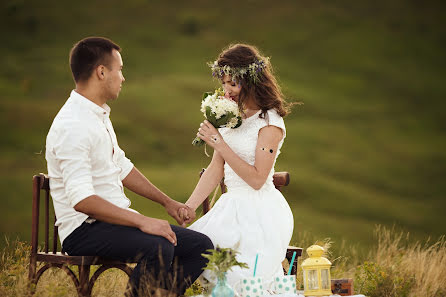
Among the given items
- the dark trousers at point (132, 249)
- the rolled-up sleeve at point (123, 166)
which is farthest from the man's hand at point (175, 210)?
the dark trousers at point (132, 249)

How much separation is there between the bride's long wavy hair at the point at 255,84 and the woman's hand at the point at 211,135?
39 cm

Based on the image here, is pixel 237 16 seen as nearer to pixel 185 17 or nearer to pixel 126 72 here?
pixel 185 17

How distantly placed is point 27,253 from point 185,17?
16.5 meters

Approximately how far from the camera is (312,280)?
4883 millimetres

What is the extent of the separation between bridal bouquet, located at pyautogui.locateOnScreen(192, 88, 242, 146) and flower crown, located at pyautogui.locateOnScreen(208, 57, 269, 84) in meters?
0.21

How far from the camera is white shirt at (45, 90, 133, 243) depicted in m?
4.10

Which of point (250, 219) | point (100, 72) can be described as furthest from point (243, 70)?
point (100, 72)

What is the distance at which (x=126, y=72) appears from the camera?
787 inches

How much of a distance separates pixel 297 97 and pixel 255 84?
46.8 ft

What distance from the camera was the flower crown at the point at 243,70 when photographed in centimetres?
536

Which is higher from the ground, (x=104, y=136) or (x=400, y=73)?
(x=400, y=73)

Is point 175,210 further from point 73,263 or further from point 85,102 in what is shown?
point 85,102

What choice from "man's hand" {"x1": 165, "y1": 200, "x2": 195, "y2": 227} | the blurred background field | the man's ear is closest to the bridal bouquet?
"man's hand" {"x1": 165, "y1": 200, "x2": 195, "y2": 227}

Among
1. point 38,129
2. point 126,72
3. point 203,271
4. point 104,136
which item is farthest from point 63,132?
point 126,72
